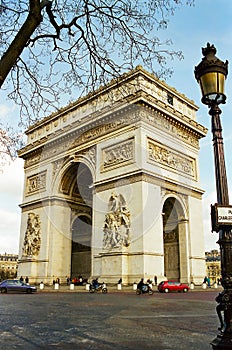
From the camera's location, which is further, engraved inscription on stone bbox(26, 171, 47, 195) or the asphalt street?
engraved inscription on stone bbox(26, 171, 47, 195)

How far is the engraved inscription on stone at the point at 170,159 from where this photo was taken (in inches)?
1013

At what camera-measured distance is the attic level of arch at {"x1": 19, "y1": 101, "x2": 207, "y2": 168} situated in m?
26.0

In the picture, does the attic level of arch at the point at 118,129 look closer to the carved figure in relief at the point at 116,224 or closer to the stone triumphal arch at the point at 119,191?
the stone triumphal arch at the point at 119,191

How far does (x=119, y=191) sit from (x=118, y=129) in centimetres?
463

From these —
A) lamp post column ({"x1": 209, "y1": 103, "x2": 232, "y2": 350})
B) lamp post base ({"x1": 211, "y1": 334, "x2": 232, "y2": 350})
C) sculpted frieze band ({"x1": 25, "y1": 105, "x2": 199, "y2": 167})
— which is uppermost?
sculpted frieze band ({"x1": 25, "y1": 105, "x2": 199, "y2": 167})

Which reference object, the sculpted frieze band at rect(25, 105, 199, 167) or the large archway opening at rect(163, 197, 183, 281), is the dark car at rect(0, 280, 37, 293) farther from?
the sculpted frieze band at rect(25, 105, 199, 167)

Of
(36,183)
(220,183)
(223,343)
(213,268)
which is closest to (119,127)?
(36,183)

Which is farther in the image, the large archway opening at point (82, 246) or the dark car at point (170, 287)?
the large archway opening at point (82, 246)

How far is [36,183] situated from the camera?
34281 millimetres

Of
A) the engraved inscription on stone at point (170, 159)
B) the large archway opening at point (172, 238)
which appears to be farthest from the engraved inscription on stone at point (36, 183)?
the engraved inscription on stone at point (170, 159)

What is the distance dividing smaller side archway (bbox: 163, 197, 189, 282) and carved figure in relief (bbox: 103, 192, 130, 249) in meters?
3.91

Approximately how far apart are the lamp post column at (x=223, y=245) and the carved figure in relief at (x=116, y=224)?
19363 mm

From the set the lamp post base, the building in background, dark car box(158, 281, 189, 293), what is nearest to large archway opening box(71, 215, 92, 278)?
dark car box(158, 281, 189, 293)

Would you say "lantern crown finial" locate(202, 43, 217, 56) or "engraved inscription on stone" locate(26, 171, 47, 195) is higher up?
"engraved inscription on stone" locate(26, 171, 47, 195)
